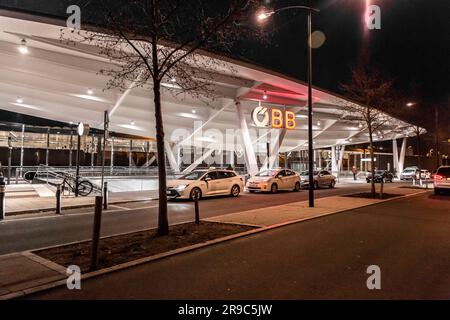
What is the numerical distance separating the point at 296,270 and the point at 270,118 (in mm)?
20655

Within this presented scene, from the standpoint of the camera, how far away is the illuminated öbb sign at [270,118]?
25.2 meters

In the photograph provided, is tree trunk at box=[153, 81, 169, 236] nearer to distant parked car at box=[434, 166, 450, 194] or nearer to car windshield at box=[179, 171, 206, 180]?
car windshield at box=[179, 171, 206, 180]

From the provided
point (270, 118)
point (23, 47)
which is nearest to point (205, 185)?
point (270, 118)

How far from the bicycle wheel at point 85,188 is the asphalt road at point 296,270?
12.3m

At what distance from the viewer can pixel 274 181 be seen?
72.7 feet

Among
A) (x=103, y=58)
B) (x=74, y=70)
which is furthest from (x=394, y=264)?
(x=74, y=70)

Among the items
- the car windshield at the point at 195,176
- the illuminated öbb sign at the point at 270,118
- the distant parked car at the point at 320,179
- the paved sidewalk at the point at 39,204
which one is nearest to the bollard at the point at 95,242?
the paved sidewalk at the point at 39,204

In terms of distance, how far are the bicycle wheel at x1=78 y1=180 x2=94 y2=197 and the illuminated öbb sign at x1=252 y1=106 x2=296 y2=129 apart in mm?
11579

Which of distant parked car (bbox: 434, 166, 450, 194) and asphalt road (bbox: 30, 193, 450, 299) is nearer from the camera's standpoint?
asphalt road (bbox: 30, 193, 450, 299)

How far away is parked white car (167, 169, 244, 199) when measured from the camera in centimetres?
1647

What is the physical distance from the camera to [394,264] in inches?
246
